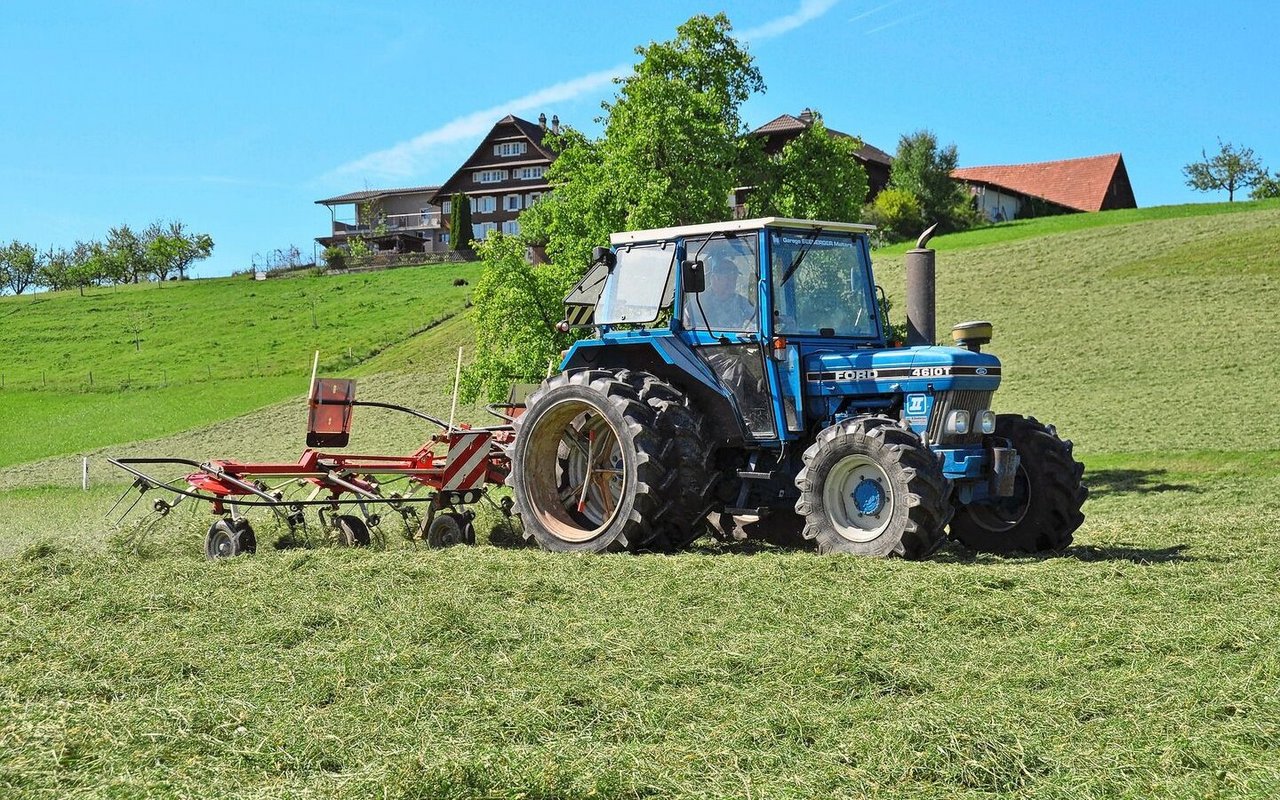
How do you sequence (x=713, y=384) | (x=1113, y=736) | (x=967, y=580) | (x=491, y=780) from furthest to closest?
(x=713, y=384) < (x=967, y=580) < (x=1113, y=736) < (x=491, y=780)

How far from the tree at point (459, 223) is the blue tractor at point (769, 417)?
205 feet

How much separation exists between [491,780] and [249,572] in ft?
15.9

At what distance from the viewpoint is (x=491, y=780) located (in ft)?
13.5

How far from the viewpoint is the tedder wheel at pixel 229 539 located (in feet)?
33.1

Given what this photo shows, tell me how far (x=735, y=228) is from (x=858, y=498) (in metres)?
2.18

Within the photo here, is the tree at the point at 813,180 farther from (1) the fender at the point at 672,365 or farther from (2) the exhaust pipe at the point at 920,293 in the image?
(1) the fender at the point at 672,365

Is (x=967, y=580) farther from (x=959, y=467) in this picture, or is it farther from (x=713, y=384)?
(x=713, y=384)

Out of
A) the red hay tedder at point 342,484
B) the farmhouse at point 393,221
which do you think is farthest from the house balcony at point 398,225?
the red hay tedder at point 342,484

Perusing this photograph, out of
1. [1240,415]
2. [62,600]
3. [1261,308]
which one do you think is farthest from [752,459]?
[1261,308]

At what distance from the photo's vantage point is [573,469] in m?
10.3

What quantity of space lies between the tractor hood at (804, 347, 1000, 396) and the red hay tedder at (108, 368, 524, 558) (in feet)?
9.15

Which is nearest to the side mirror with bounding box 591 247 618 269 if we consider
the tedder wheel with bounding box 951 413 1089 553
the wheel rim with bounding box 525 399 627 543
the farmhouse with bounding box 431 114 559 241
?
the wheel rim with bounding box 525 399 627 543

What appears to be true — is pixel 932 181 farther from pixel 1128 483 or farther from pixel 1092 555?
pixel 1092 555

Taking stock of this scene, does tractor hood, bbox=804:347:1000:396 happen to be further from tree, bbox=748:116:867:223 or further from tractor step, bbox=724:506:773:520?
tree, bbox=748:116:867:223
